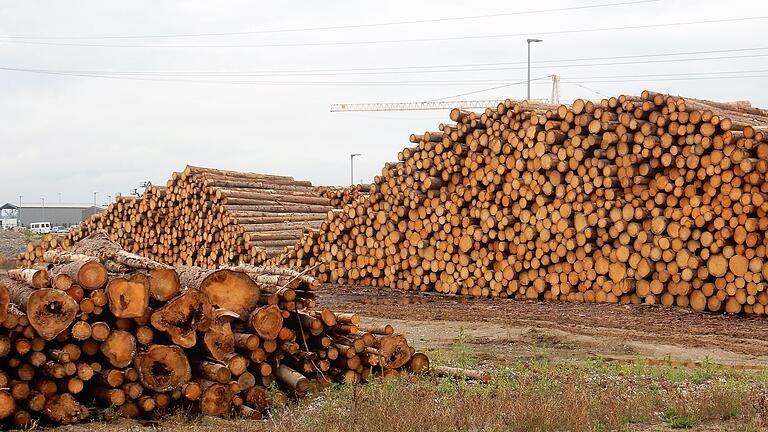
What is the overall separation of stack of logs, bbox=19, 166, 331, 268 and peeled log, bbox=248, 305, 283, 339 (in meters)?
11.2

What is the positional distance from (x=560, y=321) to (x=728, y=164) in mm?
3242

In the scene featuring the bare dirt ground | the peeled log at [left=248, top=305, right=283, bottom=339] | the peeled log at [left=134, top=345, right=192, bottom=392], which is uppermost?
the peeled log at [left=248, top=305, right=283, bottom=339]

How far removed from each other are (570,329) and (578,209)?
3.21 meters

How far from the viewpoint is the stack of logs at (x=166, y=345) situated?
277 inches

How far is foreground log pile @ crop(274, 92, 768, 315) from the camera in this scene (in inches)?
508

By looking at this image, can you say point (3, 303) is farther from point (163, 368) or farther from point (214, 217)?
point (214, 217)

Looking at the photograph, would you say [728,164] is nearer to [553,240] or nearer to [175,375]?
[553,240]

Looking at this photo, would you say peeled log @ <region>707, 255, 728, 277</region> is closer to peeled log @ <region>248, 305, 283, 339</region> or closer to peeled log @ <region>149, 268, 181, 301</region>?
peeled log @ <region>248, 305, 283, 339</region>

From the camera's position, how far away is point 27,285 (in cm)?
779

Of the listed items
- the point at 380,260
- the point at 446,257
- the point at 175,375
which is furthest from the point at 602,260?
the point at 175,375

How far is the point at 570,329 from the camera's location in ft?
38.8

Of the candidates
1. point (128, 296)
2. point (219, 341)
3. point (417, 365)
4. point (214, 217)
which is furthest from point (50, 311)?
point (214, 217)

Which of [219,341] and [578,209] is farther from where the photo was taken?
[578,209]

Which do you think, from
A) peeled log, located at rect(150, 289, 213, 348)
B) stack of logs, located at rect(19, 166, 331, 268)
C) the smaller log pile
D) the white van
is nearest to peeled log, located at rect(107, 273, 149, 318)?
peeled log, located at rect(150, 289, 213, 348)
